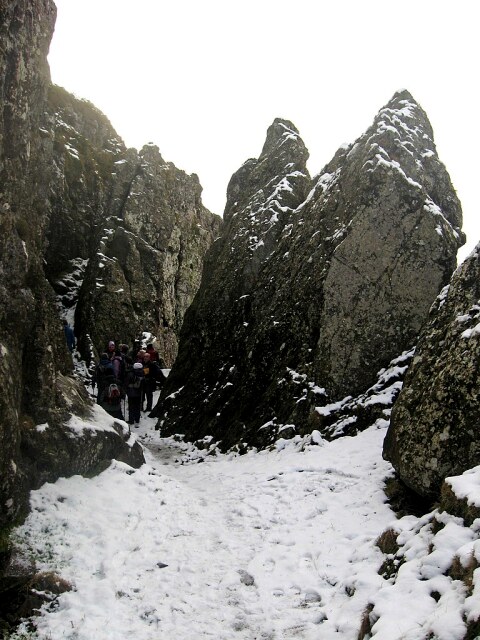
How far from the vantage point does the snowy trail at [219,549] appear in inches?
261

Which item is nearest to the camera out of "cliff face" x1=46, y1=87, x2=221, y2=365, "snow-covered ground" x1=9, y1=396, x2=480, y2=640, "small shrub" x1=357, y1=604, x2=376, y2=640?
"small shrub" x1=357, y1=604, x2=376, y2=640

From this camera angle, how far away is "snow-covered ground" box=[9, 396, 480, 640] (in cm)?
604

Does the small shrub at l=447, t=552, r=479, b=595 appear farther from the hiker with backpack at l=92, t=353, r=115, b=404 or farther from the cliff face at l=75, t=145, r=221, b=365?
the cliff face at l=75, t=145, r=221, b=365

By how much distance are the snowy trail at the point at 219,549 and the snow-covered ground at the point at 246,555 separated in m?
0.03

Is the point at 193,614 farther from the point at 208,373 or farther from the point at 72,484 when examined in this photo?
the point at 208,373

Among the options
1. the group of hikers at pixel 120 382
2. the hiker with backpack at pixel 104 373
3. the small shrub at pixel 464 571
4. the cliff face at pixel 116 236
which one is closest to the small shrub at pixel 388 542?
the small shrub at pixel 464 571

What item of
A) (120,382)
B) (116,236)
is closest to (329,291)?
(120,382)

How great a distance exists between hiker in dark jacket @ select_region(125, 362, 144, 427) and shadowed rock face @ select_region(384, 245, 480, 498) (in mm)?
11488

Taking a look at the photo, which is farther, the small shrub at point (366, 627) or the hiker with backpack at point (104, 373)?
the hiker with backpack at point (104, 373)

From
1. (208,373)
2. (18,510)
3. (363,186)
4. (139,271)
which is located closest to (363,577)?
(18,510)

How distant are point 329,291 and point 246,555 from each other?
1007 centimetres

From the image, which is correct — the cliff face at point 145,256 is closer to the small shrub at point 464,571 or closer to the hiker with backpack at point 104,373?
the hiker with backpack at point 104,373

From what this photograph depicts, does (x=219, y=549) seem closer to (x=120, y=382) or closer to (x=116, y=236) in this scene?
(x=120, y=382)

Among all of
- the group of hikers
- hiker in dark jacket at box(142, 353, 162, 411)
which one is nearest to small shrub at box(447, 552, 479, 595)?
the group of hikers
